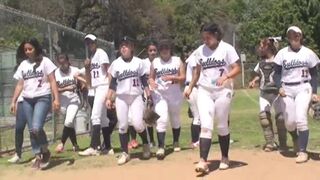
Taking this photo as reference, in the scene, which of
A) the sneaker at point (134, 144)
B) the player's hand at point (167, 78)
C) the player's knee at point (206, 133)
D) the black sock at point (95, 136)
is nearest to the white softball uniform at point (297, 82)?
the player's knee at point (206, 133)

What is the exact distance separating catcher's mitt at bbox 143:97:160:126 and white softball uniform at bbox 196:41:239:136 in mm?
1362

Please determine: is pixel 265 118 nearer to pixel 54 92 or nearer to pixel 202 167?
pixel 202 167

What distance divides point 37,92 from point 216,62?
2808 millimetres

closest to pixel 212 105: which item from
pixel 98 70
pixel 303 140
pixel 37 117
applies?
pixel 303 140

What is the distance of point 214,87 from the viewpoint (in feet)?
28.1

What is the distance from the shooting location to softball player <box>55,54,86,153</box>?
11539 mm

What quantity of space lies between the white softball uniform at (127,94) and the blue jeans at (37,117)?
106cm

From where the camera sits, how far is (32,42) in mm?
9648

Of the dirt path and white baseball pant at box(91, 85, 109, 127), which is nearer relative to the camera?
the dirt path

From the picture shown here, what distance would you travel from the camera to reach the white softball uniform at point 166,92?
1017 cm

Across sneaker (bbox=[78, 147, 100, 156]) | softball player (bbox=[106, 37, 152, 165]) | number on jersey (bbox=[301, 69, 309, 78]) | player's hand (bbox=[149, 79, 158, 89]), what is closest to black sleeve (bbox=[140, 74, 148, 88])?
softball player (bbox=[106, 37, 152, 165])

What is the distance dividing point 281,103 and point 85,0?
134 ft

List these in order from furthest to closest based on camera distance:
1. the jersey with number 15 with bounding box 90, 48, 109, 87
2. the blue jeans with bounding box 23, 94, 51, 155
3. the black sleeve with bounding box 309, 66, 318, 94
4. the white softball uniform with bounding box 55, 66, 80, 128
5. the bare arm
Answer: the white softball uniform with bounding box 55, 66, 80, 128 < the jersey with number 15 with bounding box 90, 48, 109, 87 < the blue jeans with bounding box 23, 94, 51, 155 < the bare arm < the black sleeve with bounding box 309, 66, 318, 94

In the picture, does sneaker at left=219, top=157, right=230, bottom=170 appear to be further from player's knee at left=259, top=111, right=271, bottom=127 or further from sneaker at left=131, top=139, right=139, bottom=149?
sneaker at left=131, top=139, right=139, bottom=149
